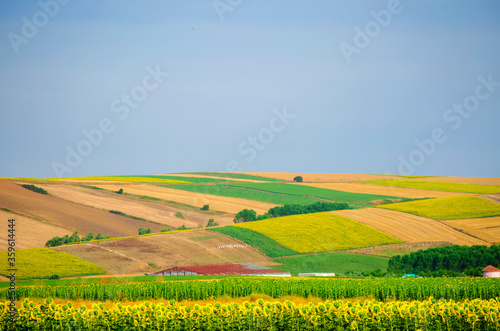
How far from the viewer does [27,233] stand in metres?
67.2

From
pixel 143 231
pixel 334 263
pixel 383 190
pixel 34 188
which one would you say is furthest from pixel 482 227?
pixel 34 188

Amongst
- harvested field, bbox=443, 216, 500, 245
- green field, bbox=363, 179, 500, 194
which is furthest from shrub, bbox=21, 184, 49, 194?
green field, bbox=363, 179, 500, 194

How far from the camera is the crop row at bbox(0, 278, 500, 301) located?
35.5 m

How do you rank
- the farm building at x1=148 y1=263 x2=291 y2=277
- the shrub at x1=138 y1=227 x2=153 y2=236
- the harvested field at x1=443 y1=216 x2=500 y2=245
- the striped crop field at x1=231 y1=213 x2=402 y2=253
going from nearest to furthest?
the farm building at x1=148 y1=263 x2=291 y2=277 < the striped crop field at x1=231 y1=213 x2=402 y2=253 < the harvested field at x1=443 y1=216 x2=500 y2=245 < the shrub at x1=138 y1=227 x2=153 y2=236

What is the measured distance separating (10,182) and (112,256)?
32.7m

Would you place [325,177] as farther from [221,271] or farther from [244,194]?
[221,271]

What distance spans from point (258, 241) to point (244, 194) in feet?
108

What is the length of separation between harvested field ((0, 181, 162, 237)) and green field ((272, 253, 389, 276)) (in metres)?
23.5

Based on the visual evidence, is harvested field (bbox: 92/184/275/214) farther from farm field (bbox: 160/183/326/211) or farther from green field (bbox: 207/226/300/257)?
green field (bbox: 207/226/300/257)

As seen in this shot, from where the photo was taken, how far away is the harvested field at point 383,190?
335 feet

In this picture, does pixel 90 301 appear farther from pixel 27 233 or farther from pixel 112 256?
pixel 27 233

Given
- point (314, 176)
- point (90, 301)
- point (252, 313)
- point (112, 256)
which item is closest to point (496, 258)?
point (112, 256)

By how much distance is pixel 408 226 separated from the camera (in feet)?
261

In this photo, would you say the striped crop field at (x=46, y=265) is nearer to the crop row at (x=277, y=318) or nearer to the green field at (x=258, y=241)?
the green field at (x=258, y=241)
